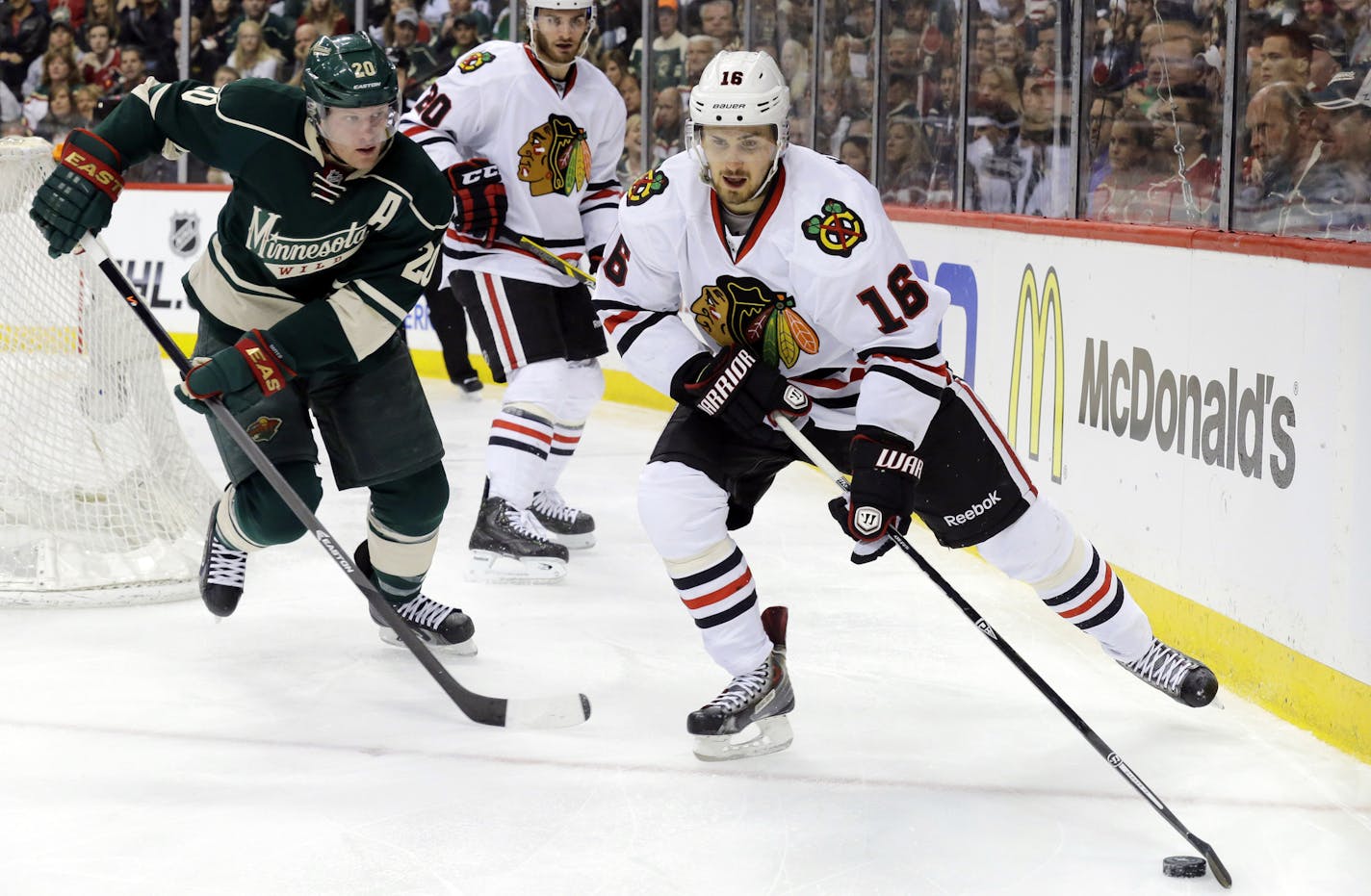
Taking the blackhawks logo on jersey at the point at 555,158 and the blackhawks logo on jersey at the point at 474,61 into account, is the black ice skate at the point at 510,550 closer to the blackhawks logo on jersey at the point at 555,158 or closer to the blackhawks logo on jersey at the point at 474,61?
the blackhawks logo on jersey at the point at 555,158

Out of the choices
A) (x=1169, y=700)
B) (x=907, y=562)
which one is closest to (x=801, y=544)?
(x=907, y=562)

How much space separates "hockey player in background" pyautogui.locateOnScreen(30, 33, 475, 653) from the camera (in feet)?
8.36

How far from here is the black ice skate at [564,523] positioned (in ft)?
12.9

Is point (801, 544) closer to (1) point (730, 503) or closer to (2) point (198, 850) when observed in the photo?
(1) point (730, 503)

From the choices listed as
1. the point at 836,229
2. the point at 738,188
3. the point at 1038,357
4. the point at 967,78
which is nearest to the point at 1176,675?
the point at 836,229

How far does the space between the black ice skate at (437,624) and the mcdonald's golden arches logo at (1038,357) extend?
4.47 feet

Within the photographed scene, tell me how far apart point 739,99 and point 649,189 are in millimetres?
223

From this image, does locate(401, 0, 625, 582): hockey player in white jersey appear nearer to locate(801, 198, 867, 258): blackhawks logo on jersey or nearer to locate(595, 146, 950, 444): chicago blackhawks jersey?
locate(595, 146, 950, 444): chicago blackhawks jersey

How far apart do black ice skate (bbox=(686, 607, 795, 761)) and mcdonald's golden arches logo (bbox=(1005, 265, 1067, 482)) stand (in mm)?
1290

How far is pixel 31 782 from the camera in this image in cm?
227

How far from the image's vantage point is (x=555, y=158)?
12.3 ft

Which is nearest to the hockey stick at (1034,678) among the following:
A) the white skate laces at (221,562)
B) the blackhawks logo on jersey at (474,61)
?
the white skate laces at (221,562)

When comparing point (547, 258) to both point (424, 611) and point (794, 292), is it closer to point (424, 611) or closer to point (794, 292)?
point (424, 611)

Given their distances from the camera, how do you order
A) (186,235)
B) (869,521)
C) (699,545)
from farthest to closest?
(186,235) < (699,545) < (869,521)
